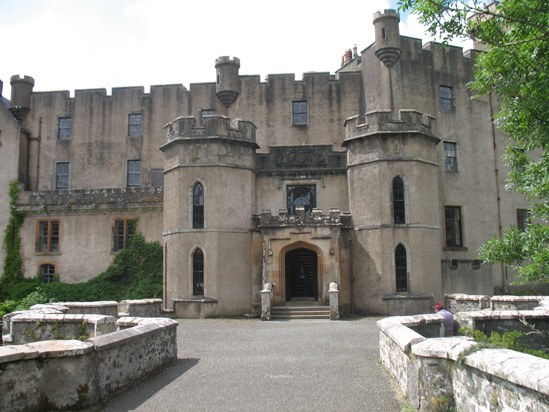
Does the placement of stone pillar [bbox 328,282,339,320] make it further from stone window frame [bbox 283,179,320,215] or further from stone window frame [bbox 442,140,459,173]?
stone window frame [bbox 442,140,459,173]

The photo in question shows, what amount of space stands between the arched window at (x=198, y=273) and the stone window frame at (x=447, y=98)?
1434 cm

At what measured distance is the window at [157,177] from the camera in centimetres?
2762

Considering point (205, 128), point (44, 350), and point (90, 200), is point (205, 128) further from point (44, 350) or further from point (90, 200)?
point (44, 350)

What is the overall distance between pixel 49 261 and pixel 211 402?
69.3 ft

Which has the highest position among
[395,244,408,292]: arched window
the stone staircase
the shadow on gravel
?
[395,244,408,292]: arched window

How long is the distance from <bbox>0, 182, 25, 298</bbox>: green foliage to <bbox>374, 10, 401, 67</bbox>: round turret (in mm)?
20067

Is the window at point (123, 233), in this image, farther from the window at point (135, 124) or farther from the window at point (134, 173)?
the window at point (135, 124)

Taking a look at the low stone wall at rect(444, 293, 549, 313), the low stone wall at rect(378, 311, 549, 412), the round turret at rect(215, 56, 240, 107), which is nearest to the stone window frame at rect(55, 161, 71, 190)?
the round turret at rect(215, 56, 240, 107)

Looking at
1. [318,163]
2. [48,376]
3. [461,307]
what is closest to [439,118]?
[318,163]

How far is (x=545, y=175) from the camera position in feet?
27.5

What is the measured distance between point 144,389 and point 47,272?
65.7 ft

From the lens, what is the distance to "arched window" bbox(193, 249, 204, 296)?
20.8m

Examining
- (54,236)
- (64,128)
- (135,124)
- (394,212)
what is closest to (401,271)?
(394,212)

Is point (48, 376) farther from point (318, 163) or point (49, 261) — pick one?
point (49, 261)
